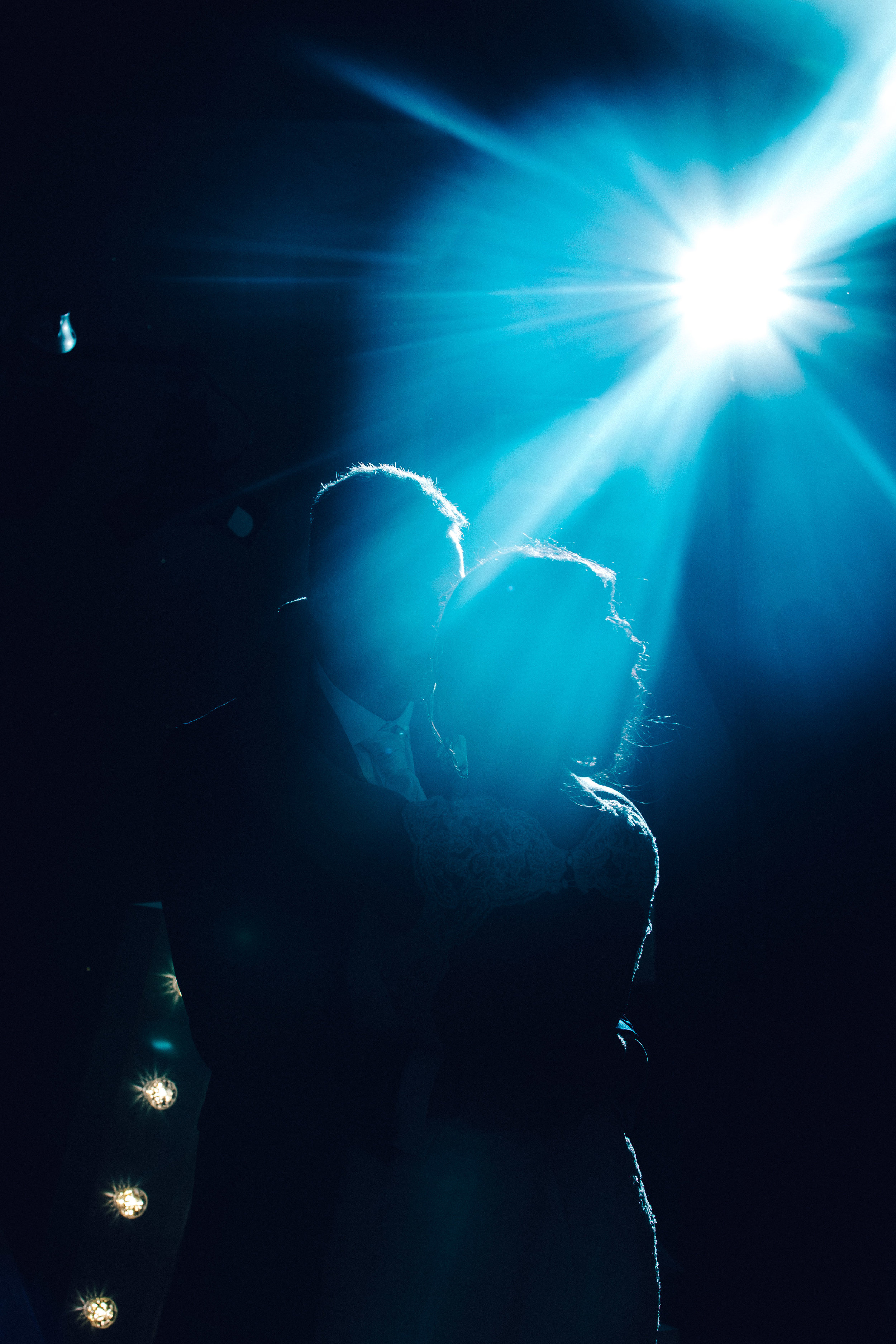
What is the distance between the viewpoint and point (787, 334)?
2.41 metres

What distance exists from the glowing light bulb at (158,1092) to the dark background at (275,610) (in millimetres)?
734

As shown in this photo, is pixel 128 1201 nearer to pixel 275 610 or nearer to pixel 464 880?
pixel 464 880

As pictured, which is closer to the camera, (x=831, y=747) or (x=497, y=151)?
(x=831, y=747)

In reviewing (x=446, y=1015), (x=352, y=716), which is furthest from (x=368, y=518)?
(x=446, y=1015)

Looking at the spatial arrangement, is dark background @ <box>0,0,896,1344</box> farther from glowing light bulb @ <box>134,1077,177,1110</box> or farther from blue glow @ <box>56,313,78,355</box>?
glowing light bulb @ <box>134,1077,177,1110</box>

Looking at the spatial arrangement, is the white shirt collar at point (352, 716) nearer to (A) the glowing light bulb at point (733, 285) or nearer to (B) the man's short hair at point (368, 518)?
(B) the man's short hair at point (368, 518)

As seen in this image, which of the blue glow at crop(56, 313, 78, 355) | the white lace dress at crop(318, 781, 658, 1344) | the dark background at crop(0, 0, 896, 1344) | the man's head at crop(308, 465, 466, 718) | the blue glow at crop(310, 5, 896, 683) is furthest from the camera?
the blue glow at crop(310, 5, 896, 683)

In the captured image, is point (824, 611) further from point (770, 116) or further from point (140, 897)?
point (140, 897)

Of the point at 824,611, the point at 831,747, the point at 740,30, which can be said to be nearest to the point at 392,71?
the point at 740,30

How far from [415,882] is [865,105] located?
9.56 feet

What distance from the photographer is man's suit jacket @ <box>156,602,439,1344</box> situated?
3.78 ft

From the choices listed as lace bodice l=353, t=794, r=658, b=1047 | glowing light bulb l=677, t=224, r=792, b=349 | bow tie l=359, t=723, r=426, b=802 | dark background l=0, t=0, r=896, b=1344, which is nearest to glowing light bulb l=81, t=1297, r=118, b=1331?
dark background l=0, t=0, r=896, b=1344

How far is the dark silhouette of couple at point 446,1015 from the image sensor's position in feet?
3.62

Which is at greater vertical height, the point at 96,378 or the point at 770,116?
the point at 770,116
